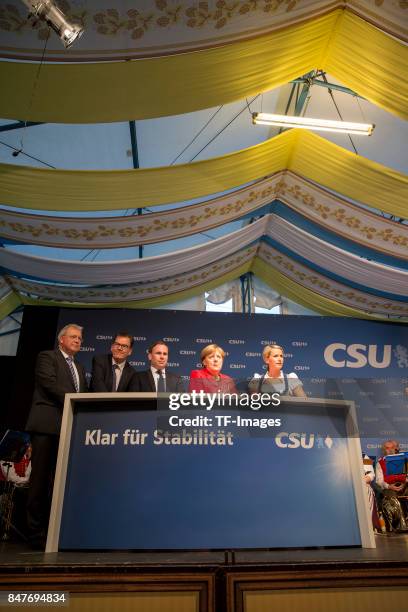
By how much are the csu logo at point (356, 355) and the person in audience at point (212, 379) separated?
14.8ft

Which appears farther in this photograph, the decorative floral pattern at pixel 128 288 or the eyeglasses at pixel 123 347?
the decorative floral pattern at pixel 128 288

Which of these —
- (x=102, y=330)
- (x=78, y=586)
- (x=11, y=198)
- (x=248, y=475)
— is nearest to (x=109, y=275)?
(x=102, y=330)

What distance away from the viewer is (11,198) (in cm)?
467

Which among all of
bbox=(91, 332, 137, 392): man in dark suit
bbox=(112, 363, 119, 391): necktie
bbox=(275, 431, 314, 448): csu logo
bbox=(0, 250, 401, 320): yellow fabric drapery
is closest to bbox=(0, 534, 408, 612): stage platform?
bbox=(275, 431, 314, 448): csu logo

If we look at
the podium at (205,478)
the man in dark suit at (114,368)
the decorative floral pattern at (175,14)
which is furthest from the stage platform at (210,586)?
the decorative floral pattern at (175,14)

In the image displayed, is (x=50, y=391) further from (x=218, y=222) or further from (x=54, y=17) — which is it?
(x=218, y=222)

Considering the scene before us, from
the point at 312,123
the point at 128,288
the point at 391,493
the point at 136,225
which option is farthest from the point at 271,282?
the point at 391,493

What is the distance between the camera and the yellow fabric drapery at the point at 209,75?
3.37 metres

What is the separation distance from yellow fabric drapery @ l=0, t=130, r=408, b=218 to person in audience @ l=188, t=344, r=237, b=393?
2.40 meters

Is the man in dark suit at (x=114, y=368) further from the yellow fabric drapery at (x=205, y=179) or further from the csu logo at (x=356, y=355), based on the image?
the csu logo at (x=356, y=355)

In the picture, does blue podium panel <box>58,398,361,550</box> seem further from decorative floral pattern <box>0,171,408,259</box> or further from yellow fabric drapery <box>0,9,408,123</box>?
decorative floral pattern <box>0,171,408,259</box>

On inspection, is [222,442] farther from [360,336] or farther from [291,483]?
[360,336]

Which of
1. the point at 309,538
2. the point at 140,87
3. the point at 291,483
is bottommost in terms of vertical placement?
the point at 309,538

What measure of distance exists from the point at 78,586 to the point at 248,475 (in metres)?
1.02
